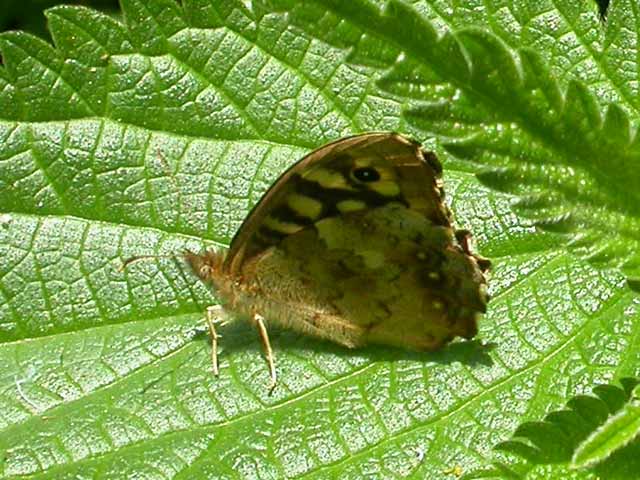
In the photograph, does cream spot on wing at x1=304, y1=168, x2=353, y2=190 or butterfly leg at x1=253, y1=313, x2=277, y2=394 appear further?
butterfly leg at x1=253, y1=313, x2=277, y2=394

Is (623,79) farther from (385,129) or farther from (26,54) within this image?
(26,54)

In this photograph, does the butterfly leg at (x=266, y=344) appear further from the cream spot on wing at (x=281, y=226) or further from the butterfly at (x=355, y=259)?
the cream spot on wing at (x=281, y=226)

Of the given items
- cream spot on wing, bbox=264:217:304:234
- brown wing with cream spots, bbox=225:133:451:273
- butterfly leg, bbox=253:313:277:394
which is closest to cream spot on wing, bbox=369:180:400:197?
brown wing with cream spots, bbox=225:133:451:273

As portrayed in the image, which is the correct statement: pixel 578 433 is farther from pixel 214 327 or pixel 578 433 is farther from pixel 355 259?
pixel 214 327

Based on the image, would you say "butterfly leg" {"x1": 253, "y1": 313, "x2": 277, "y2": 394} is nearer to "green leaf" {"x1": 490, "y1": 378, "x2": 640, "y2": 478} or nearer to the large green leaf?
the large green leaf

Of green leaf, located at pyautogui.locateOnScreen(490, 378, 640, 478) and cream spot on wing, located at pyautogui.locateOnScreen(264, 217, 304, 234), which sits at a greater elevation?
cream spot on wing, located at pyautogui.locateOnScreen(264, 217, 304, 234)

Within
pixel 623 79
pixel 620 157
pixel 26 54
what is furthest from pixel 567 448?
pixel 26 54
